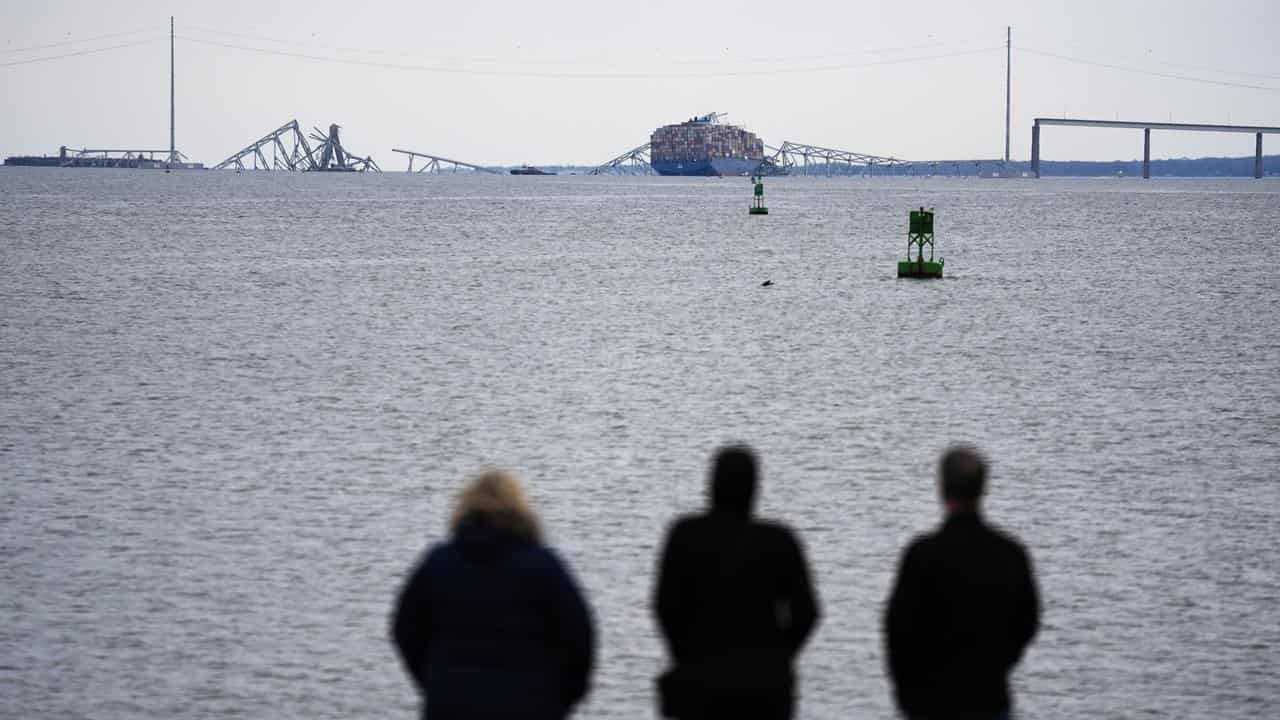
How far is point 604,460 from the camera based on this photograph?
1056 inches

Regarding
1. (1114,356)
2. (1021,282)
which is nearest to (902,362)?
(1114,356)

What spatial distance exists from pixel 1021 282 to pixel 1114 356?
30.8 m

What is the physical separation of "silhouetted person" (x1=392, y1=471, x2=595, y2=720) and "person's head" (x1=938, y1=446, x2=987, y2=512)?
5.57 feet

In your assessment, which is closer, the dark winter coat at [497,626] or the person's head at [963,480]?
the dark winter coat at [497,626]

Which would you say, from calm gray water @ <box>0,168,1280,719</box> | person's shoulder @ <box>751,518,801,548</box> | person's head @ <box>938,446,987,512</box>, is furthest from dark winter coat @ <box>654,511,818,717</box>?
calm gray water @ <box>0,168,1280,719</box>

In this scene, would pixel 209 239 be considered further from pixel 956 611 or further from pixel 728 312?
pixel 956 611

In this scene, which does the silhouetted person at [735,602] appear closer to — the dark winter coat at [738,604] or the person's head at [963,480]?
the dark winter coat at [738,604]

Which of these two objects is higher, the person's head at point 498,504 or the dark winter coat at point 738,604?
the person's head at point 498,504

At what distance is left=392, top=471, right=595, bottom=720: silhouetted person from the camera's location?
7188mm

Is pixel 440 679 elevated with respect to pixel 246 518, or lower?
elevated

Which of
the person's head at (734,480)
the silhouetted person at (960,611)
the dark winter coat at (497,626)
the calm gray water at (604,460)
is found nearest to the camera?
the dark winter coat at (497,626)

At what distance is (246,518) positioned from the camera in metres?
22.2

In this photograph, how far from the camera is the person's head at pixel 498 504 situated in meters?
7.11

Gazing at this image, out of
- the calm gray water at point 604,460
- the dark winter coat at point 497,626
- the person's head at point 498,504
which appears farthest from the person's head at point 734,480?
the calm gray water at point 604,460
